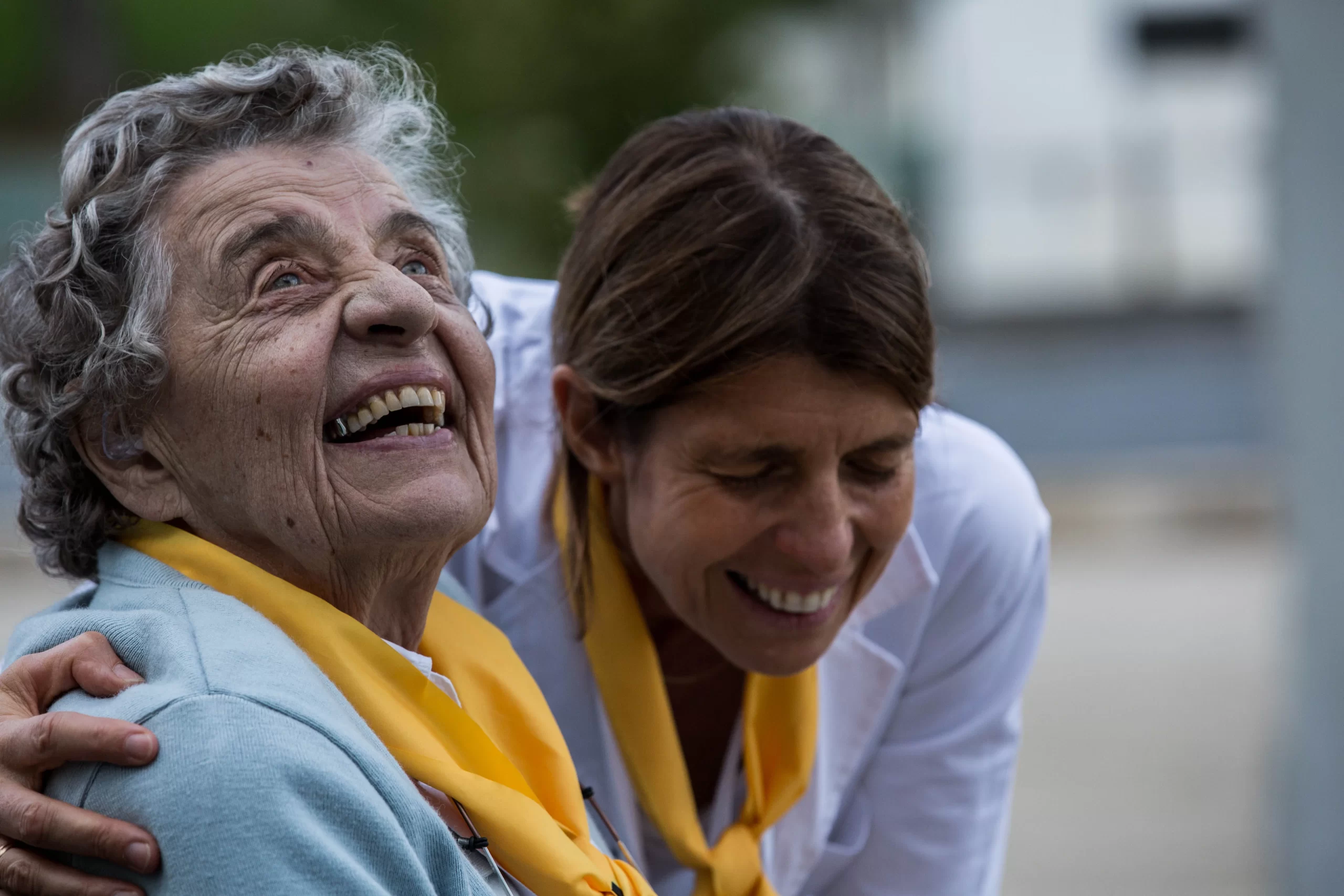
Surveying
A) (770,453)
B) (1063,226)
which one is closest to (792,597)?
(770,453)

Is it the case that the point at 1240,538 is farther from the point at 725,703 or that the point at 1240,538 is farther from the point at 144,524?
the point at 144,524

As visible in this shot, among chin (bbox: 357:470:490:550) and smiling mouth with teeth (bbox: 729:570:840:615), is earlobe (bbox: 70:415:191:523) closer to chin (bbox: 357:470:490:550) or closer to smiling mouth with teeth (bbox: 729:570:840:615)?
chin (bbox: 357:470:490:550)

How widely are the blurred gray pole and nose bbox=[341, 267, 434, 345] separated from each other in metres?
3.40

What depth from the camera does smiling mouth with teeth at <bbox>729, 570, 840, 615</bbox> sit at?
2348 millimetres

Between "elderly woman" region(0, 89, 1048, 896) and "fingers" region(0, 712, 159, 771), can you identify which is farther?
"elderly woman" region(0, 89, 1048, 896)

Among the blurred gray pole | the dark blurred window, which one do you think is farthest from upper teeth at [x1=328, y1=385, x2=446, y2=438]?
the dark blurred window

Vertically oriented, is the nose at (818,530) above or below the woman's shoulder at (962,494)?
above

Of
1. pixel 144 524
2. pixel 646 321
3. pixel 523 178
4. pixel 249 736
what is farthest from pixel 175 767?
pixel 523 178

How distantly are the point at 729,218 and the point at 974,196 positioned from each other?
13.9 metres

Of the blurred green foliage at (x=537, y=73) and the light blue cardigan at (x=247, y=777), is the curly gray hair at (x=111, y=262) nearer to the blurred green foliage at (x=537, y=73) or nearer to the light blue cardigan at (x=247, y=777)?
the light blue cardigan at (x=247, y=777)

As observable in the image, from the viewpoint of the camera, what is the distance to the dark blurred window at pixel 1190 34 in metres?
15.5

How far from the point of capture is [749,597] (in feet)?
7.81

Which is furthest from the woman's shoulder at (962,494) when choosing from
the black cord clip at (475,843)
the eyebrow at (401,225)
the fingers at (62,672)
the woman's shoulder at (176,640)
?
the fingers at (62,672)

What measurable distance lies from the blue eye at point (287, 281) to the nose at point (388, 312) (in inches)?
2.9
